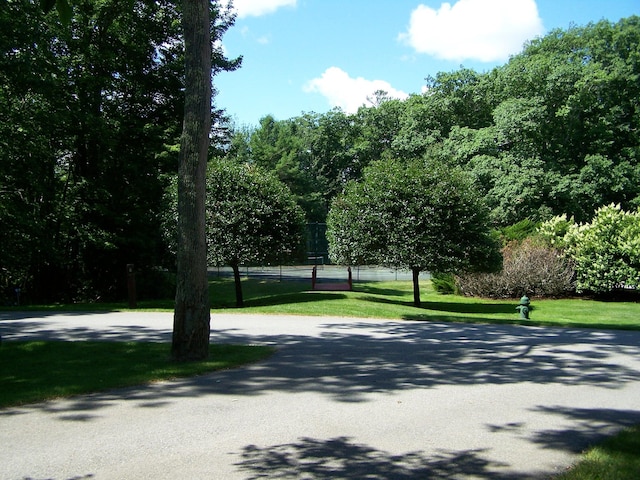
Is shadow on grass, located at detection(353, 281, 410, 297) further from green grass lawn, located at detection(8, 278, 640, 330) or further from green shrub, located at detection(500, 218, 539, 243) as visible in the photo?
green shrub, located at detection(500, 218, 539, 243)

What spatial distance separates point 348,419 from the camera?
19.7ft

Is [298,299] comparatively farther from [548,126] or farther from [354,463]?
[548,126]

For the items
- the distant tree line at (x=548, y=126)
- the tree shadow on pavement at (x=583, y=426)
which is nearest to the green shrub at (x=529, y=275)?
the distant tree line at (x=548, y=126)

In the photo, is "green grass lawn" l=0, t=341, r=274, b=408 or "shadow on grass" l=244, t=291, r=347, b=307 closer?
"green grass lawn" l=0, t=341, r=274, b=408

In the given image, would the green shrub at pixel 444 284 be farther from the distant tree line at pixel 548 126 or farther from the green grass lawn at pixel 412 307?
the distant tree line at pixel 548 126

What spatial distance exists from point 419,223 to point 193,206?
11.3 meters

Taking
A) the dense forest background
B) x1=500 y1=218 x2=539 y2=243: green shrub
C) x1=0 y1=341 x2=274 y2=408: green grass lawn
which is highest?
the dense forest background

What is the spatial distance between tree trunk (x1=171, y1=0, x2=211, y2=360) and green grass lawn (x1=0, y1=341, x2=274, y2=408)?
422 millimetres

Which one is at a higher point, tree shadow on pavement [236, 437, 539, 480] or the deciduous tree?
the deciduous tree

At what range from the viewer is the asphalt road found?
474cm

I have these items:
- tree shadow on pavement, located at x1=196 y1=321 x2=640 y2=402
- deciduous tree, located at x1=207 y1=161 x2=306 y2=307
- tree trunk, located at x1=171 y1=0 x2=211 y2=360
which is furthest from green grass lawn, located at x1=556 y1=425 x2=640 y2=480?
deciduous tree, located at x1=207 y1=161 x2=306 y2=307

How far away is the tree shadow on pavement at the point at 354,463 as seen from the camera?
4531 millimetres

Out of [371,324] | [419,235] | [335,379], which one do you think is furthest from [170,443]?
[419,235]

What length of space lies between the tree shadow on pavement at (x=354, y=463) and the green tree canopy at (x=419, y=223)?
14152 millimetres
